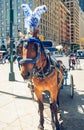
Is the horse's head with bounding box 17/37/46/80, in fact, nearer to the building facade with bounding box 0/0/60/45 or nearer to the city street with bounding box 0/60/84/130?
the city street with bounding box 0/60/84/130

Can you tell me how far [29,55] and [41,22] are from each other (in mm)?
76517

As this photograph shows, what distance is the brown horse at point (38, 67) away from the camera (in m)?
3.98

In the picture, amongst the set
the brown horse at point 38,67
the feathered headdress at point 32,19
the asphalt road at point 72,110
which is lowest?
the asphalt road at point 72,110

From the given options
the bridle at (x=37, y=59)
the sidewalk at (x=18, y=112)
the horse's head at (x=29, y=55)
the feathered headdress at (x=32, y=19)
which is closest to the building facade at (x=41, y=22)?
the sidewalk at (x=18, y=112)

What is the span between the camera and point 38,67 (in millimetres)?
4406

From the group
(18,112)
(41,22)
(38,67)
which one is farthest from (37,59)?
(41,22)

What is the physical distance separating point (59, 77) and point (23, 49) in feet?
5.75

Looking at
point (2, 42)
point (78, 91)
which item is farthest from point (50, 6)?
point (78, 91)

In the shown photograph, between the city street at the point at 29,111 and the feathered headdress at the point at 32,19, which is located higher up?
the feathered headdress at the point at 32,19

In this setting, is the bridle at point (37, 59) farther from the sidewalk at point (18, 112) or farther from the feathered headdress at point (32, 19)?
the sidewalk at point (18, 112)

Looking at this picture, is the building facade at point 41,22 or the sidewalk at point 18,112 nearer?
the sidewalk at point 18,112

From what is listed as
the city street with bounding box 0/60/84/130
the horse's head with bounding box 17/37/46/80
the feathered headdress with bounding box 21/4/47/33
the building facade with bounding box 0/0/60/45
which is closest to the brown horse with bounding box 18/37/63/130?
the horse's head with bounding box 17/37/46/80

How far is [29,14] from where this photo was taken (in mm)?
4598

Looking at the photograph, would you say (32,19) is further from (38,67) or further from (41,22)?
(41,22)
